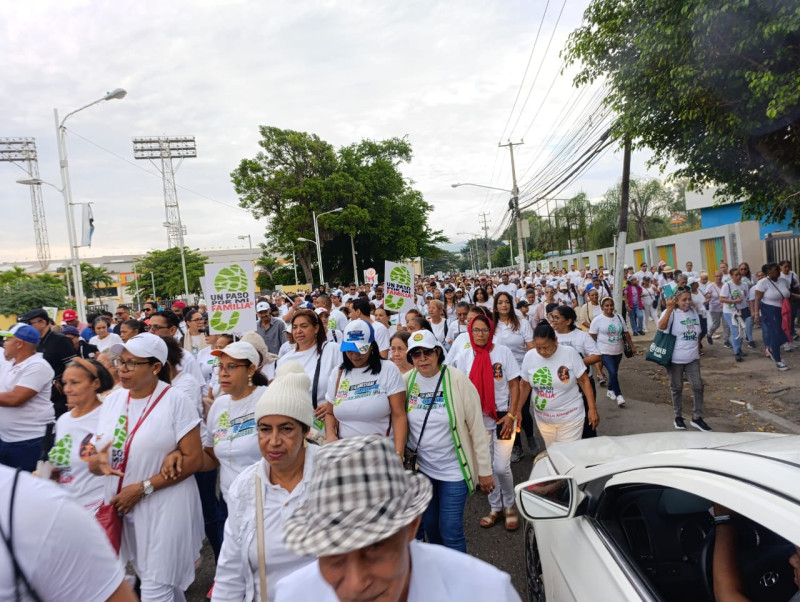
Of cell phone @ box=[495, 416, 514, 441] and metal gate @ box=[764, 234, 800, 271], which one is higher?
metal gate @ box=[764, 234, 800, 271]

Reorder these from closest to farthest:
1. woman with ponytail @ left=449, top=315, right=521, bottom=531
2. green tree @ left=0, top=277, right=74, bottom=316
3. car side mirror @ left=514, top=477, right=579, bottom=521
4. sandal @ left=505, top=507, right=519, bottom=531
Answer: car side mirror @ left=514, top=477, right=579, bottom=521 < sandal @ left=505, top=507, right=519, bottom=531 < woman with ponytail @ left=449, top=315, right=521, bottom=531 < green tree @ left=0, top=277, right=74, bottom=316

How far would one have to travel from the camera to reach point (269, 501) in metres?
2.14

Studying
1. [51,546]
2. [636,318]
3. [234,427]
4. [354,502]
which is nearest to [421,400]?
[234,427]

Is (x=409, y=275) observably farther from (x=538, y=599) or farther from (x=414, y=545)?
(x=414, y=545)

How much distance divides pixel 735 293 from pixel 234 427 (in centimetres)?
1045

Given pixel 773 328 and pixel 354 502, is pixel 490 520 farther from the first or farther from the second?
pixel 773 328

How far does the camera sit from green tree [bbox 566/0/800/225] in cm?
705

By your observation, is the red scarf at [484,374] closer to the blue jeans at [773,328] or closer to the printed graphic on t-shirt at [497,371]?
the printed graphic on t-shirt at [497,371]

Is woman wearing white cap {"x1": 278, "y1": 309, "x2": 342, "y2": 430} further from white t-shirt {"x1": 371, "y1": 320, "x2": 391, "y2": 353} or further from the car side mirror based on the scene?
the car side mirror

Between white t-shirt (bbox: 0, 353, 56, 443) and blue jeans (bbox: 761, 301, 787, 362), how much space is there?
34.8ft

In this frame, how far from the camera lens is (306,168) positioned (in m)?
40.2

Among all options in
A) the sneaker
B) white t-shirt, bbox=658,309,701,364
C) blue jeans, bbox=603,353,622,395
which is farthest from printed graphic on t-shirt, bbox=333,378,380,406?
blue jeans, bbox=603,353,622,395

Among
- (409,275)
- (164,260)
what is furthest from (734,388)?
(164,260)

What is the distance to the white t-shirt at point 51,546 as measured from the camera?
120 centimetres
